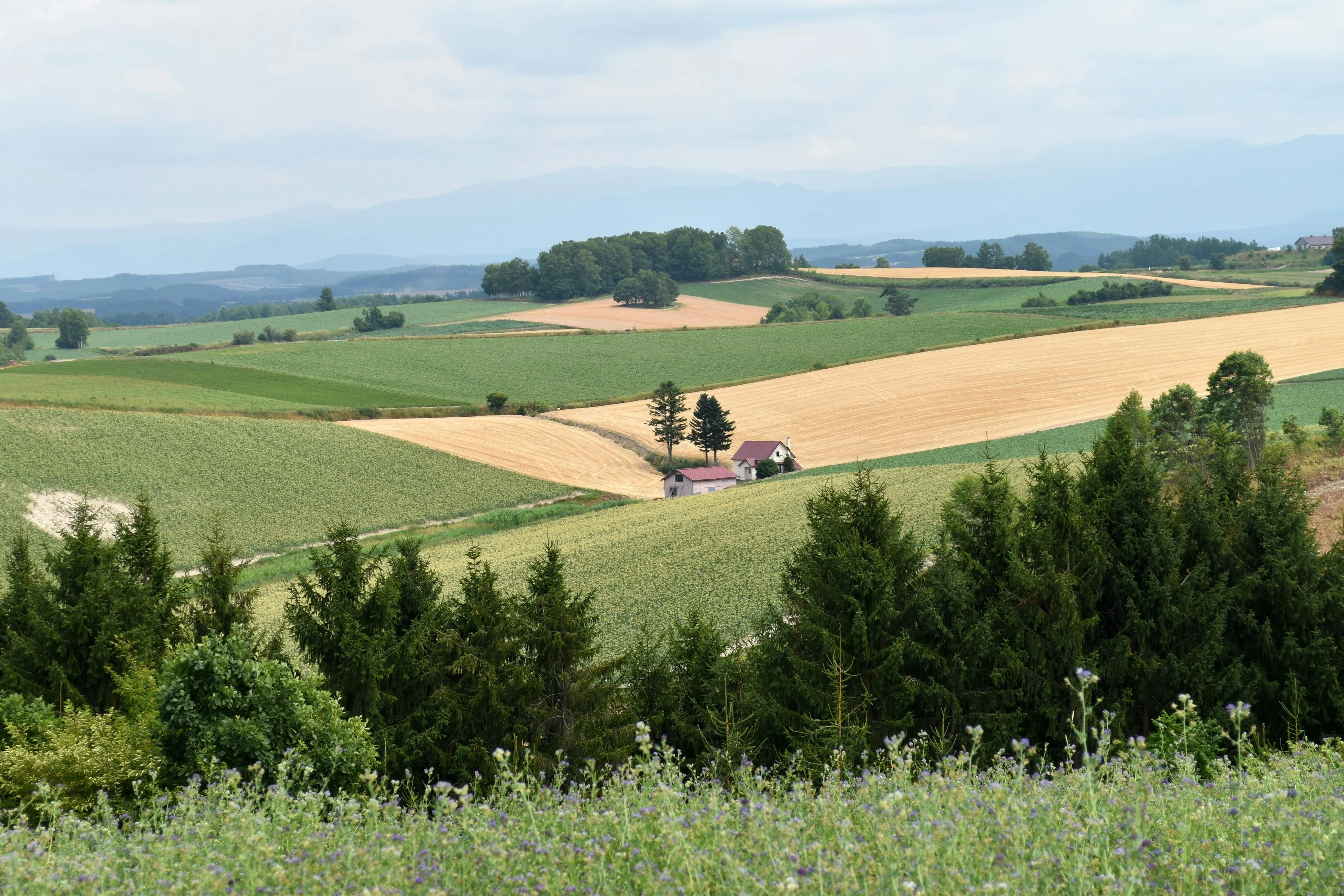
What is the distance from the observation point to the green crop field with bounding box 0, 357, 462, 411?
233 ft

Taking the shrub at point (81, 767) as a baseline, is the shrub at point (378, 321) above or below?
above

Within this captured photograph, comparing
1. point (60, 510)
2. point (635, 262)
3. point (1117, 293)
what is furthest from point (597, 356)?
point (635, 262)

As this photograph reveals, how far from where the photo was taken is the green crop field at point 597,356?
305ft

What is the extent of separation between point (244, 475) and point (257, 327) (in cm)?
11276

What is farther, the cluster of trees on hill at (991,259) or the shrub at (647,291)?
the cluster of trees on hill at (991,259)

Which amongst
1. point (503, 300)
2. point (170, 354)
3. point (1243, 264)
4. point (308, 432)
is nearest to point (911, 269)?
point (1243, 264)

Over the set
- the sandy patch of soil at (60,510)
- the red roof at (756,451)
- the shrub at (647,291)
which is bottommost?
the red roof at (756,451)

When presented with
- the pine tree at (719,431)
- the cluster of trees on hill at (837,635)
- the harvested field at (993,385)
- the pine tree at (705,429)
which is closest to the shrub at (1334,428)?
the cluster of trees on hill at (837,635)

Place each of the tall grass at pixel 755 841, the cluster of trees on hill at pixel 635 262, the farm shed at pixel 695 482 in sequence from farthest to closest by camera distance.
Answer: the cluster of trees on hill at pixel 635 262 < the farm shed at pixel 695 482 < the tall grass at pixel 755 841

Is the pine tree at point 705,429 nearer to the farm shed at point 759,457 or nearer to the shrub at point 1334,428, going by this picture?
the farm shed at point 759,457

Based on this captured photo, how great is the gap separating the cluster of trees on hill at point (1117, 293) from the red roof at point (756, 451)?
2329 inches

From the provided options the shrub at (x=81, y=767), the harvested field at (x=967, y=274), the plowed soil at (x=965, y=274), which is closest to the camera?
the shrub at (x=81, y=767)

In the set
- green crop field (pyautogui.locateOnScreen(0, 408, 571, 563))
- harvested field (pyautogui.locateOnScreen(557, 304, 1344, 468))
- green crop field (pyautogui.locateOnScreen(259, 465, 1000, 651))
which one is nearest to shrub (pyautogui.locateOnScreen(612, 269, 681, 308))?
harvested field (pyautogui.locateOnScreen(557, 304, 1344, 468))

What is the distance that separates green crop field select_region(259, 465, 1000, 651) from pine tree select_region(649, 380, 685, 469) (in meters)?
17.7
